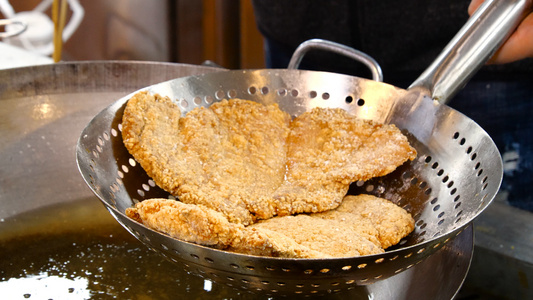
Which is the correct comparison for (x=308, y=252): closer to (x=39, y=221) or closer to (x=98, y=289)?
(x=98, y=289)

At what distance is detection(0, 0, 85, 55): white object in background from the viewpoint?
2355 millimetres

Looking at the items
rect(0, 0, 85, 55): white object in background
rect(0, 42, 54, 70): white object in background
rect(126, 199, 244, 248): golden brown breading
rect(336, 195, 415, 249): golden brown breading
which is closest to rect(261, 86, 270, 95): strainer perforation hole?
rect(336, 195, 415, 249): golden brown breading

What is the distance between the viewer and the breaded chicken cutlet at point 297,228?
537mm

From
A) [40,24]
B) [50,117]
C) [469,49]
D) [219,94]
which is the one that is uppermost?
[469,49]

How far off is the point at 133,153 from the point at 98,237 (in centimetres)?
17

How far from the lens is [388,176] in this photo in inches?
31.4

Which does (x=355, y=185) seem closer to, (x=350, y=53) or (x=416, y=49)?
(x=350, y=53)

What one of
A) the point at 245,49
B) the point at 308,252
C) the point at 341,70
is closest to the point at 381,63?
the point at 341,70

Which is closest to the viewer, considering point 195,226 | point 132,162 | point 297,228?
point 195,226

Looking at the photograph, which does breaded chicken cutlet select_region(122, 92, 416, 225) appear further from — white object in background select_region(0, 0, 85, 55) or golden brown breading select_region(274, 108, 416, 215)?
white object in background select_region(0, 0, 85, 55)

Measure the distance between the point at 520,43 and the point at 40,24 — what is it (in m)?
2.22

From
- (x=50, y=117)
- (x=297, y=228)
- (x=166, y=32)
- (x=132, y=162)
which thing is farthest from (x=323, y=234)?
(x=166, y=32)

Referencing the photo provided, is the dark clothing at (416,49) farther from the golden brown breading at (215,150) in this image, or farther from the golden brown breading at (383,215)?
the golden brown breading at (383,215)

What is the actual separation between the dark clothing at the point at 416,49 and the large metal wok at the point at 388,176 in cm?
39
